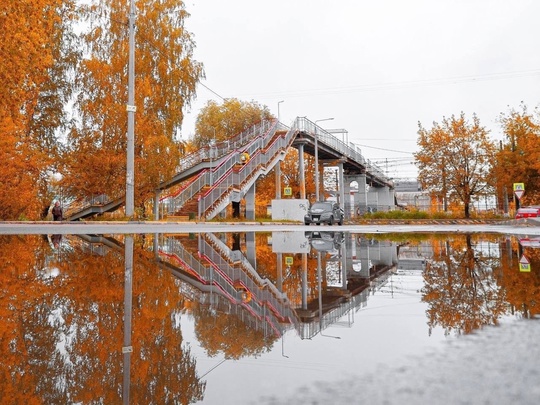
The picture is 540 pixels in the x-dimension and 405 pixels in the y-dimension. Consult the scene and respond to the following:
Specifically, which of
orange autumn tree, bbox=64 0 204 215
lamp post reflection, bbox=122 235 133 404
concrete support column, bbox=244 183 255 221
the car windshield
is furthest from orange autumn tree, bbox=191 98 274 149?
lamp post reflection, bbox=122 235 133 404

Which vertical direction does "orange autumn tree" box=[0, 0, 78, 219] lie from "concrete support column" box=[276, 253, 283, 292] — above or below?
above

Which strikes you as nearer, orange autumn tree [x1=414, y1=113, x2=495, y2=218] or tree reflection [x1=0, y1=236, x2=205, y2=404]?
tree reflection [x1=0, y1=236, x2=205, y2=404]

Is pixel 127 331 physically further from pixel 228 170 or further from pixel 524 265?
pixel 228 170

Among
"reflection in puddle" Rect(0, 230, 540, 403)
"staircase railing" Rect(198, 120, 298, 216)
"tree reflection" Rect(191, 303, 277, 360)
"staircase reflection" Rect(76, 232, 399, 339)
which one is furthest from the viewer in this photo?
"staircase railing" Rect(198, 120, 298, 216)

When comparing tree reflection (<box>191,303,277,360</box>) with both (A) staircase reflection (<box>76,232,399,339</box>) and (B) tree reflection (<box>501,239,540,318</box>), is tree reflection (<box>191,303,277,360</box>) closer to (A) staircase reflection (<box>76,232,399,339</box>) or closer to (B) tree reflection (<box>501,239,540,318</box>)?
(A) staircase reflection (<box>76,232,399,339</box>)

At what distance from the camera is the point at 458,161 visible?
154 ft

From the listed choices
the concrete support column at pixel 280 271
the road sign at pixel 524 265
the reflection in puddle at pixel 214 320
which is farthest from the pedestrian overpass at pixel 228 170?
the reflection in puddle at pixel 214 320

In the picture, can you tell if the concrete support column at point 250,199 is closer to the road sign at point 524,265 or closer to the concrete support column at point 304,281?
the concrete support column at point 304,281

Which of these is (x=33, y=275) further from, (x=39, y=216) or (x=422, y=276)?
(x=39, y=216)

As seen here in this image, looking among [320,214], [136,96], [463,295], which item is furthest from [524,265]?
[136,96]

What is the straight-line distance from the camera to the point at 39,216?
36.9 meters

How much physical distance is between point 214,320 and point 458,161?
47863 mm

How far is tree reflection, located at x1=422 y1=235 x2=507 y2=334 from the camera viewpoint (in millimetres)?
3349

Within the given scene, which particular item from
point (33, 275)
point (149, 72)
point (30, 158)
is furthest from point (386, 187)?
point (33, 275)
